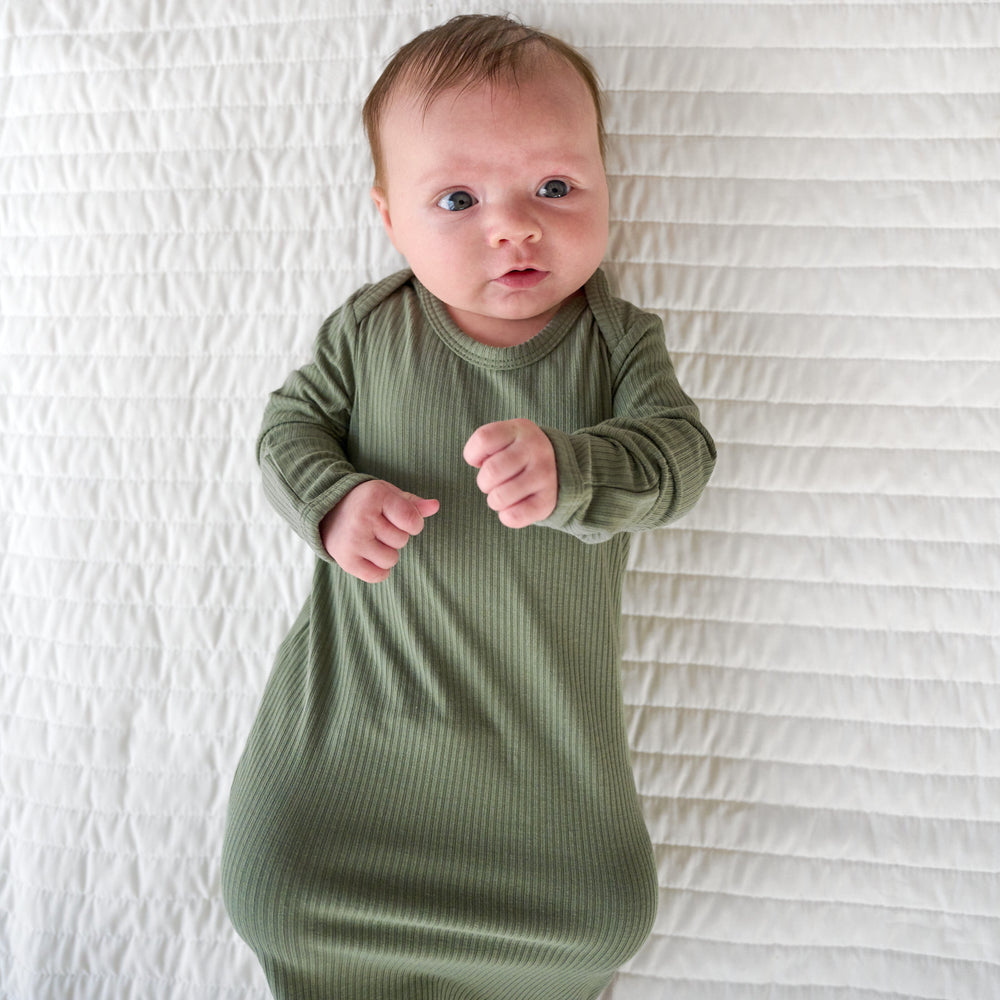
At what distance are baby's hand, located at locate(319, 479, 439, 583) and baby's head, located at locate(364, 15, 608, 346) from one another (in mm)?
195

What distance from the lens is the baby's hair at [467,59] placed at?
75 centimetres

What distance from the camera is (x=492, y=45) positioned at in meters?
0.77

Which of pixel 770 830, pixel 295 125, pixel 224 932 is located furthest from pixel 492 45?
pixel 224 932

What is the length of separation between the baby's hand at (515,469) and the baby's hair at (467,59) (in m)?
0.32

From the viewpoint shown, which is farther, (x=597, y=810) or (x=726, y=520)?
(x=726, y=520)

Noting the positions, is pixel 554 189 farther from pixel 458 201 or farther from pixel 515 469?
pixel 515 469

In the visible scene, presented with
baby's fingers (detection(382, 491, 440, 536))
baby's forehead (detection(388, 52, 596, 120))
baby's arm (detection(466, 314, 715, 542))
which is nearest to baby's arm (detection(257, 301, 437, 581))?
baby's fingers (detection(382, 491, 440, 536))

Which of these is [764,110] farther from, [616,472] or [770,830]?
[770,830]

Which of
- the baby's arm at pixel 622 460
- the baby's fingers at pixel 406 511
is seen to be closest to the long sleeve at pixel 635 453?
the baby's arm at pixel 622 460

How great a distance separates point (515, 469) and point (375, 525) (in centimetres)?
16

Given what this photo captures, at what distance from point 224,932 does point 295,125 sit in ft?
2.96

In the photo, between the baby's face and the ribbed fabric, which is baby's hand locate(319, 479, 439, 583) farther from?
the baby's face

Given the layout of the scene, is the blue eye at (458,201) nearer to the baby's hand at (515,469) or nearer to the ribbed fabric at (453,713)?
the ribbed fabric at (453,713)

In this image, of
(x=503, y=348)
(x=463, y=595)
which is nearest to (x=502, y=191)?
(x=503, y=348)
